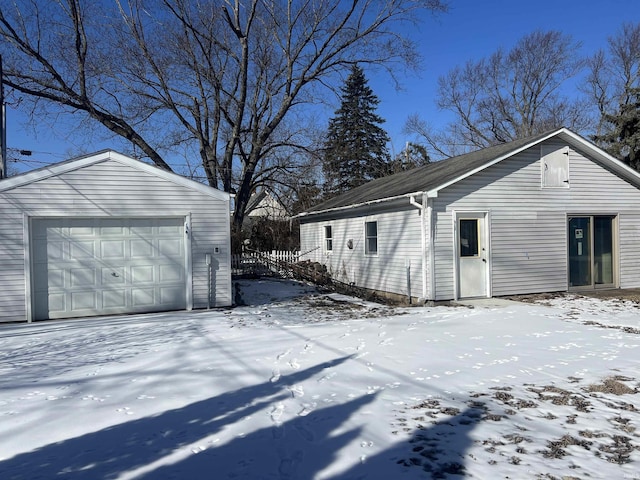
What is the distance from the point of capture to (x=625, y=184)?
13344 millimetres

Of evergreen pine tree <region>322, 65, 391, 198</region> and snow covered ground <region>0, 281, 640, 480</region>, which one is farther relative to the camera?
evergreen pine tree <region>322, 65, 391, 198</region>

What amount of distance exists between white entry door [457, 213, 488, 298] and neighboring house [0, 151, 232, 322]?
5646 mm

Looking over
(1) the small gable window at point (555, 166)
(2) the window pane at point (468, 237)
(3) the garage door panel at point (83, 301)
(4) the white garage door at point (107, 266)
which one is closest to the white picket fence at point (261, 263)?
(4) the white garage door at point (107, 266)

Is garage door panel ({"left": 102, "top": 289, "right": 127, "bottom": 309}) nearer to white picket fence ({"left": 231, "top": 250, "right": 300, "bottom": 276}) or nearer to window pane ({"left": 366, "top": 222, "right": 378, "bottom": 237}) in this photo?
window pane ({"left": 366, "top": 222, "right": 378, "bottom": 237})

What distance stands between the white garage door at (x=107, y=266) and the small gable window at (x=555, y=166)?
9220 mm

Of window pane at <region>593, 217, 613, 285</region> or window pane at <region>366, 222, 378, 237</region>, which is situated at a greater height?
window pane at <region>366, 222, 378, 237</region>

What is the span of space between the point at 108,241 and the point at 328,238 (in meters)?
9.07

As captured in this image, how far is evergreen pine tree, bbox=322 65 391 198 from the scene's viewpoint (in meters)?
36.6

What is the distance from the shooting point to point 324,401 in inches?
185

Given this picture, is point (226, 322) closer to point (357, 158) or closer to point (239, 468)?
point (239, 468)

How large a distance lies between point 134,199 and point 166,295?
A: 2.24 meters

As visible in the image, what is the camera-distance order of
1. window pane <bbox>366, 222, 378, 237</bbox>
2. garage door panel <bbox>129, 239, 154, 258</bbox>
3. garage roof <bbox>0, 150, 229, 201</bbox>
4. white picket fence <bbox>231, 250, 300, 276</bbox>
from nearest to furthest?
garage roof <bbox>0, 150, 229, 201</bbox>
garage door panel <bbox>129, 239, 154, 258</bbox>
window pane <bbox>366, 222, 378, 237</bbox>
white picket fence <bbox>231, 250, 300, 276</bbox>

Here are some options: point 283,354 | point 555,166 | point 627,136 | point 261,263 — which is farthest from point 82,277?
point 627,136

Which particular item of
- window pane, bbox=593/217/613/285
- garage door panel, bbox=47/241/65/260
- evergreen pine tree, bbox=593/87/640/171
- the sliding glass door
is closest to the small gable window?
the sliding glass door
